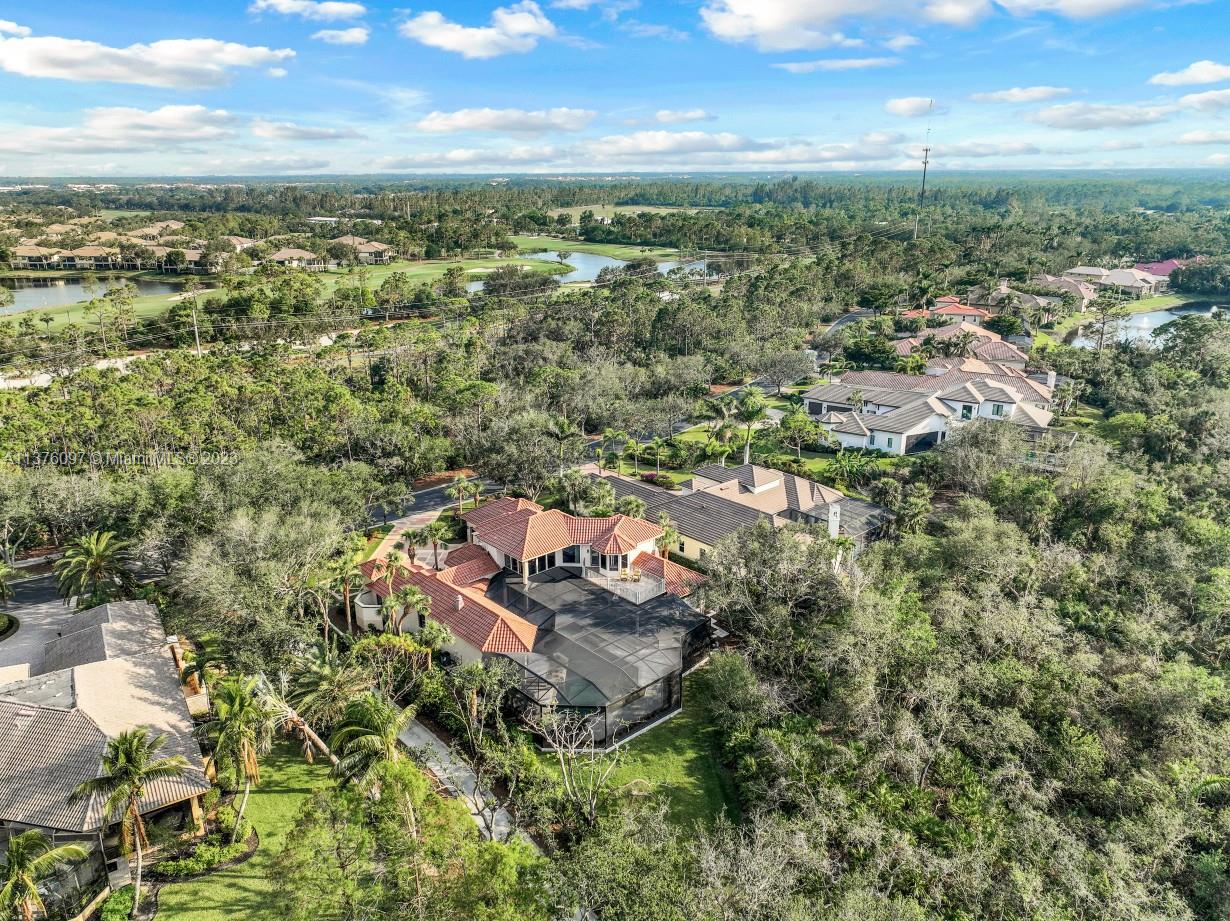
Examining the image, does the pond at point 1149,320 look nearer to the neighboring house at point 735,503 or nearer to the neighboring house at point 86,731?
the neighboring house at point 735,503

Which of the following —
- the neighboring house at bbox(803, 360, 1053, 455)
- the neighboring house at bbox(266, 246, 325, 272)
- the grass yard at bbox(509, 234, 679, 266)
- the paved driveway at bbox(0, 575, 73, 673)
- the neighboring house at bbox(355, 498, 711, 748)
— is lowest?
the paved driveway at bbox(0, 575, 73, 673)

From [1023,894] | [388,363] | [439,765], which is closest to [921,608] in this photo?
[1023,894]

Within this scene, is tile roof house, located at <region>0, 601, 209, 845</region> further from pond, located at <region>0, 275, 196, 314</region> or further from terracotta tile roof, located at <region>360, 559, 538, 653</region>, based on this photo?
pond, located at <region>0, 275, 196, 314</region>

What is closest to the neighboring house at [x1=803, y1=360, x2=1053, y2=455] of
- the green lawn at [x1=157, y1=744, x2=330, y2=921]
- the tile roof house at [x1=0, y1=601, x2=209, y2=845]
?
the green lawn at [x1=157, y1=744, x2=330, y2=921]

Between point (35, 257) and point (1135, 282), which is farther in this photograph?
point (35, 257)

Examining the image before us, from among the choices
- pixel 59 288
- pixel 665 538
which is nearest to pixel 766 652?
pixel 665 538

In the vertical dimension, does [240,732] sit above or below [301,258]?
below

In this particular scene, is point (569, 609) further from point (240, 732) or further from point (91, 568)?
point (91, 568)
